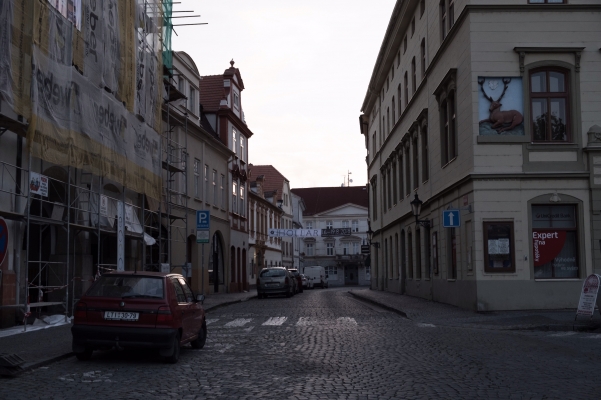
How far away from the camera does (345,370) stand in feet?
35.3

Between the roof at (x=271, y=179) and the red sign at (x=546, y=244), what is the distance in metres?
61.7

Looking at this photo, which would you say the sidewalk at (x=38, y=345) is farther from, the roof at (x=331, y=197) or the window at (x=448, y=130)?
the roof at (x=331, y=197)

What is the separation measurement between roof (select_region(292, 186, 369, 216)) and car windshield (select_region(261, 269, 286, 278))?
74.7 m

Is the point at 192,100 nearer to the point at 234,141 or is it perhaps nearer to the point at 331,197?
the point at 234,141

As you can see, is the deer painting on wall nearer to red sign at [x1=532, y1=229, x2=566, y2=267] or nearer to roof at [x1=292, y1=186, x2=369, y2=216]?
red sign at [x1=532, y1=229, x2=566, y2=267]

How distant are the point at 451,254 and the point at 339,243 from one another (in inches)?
3219

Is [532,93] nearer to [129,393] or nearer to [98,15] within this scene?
[98,15]

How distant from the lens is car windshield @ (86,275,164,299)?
11516 mm

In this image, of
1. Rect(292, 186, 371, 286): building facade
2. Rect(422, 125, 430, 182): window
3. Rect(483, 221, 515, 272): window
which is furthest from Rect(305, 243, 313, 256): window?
Rect(483, 221, 515, 272): window

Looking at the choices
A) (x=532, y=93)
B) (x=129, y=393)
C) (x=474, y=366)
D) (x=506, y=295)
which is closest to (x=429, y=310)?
(x=506, y=295)

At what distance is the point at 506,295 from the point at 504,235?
1781mm

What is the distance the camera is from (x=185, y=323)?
39.8 feet

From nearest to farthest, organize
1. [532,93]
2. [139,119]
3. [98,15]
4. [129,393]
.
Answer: [129,393], [98,15], [532,93], [139,119]

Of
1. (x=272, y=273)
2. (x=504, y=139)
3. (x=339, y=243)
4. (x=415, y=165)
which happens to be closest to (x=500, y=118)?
(x=504, y=139)
